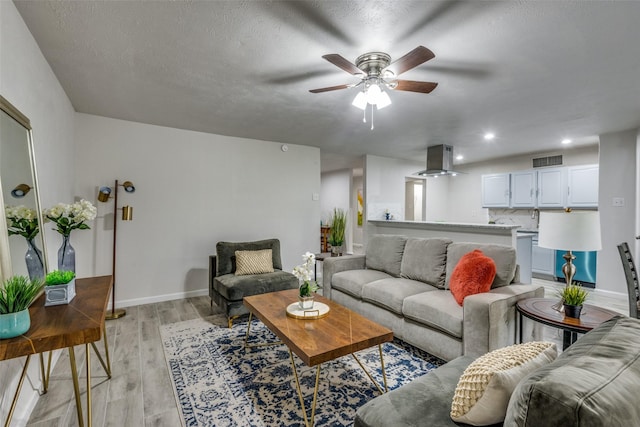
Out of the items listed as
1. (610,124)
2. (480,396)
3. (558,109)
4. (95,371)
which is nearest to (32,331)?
(95,371)

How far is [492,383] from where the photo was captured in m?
0.92

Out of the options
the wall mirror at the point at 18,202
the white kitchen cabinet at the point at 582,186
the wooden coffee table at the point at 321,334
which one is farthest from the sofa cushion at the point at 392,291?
the white kitchen cabinet at the point at 582,186

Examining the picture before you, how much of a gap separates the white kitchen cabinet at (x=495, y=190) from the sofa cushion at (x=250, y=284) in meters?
4.88

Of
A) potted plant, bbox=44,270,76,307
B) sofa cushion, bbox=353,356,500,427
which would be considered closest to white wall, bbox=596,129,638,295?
sofa cushion, bbox=353,356,500,427

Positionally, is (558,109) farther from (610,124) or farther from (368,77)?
(368,77)

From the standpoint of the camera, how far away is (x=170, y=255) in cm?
402

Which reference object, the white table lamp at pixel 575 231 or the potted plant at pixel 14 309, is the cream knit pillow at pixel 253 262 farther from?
the white table lamp at pixel 575 231

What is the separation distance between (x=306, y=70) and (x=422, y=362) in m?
2.51

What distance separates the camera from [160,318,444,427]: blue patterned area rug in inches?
69.4

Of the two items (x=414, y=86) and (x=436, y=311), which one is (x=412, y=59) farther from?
(x=436, y=311)

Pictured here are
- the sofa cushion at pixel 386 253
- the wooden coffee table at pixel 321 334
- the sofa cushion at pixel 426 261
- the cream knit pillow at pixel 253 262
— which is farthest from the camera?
the cream knit pillow at pixel 253 262

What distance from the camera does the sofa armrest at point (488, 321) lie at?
1973 mm

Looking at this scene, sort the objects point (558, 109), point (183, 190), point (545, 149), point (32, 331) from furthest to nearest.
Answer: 1. point (545, 149)
2. point (183, 190)
3. point (558, 109)
4. point (32, 331)

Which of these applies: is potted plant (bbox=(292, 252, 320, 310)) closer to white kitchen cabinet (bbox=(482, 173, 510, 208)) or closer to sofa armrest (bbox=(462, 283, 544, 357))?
sofa armrest (bbox=(462, 283, 544, 357))
